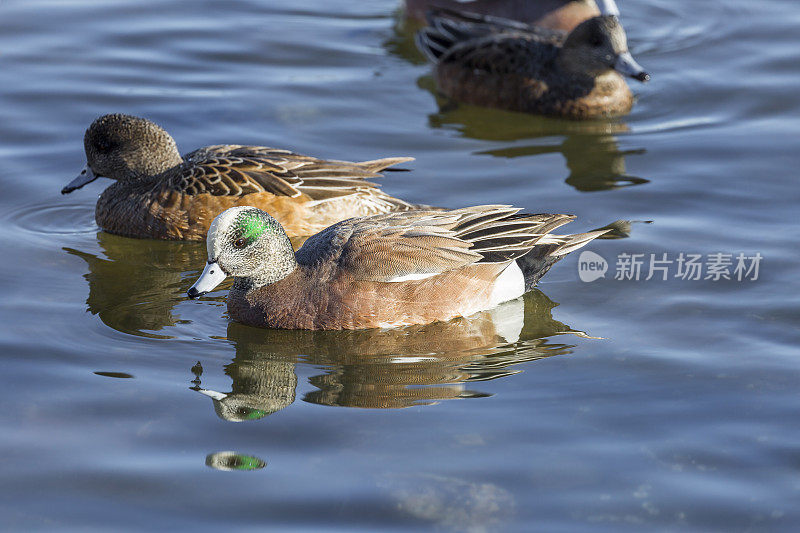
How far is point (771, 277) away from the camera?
7336mm

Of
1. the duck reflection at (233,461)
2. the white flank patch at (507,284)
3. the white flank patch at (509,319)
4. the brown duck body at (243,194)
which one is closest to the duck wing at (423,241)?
the white flank patch at (507,284)

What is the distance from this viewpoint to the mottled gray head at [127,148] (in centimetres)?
845

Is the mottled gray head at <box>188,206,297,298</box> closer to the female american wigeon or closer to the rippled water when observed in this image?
the rippled water

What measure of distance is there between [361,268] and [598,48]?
15.3ft

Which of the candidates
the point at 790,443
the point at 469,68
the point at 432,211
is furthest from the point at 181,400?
the point at 469,68

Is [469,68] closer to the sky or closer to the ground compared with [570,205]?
closer to the sky

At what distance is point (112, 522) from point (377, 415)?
1432 millimetres

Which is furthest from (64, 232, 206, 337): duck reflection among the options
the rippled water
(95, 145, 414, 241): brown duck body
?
(95, 145, 414, 241): brown duck body

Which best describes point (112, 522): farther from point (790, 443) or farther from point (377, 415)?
point (790, 443)

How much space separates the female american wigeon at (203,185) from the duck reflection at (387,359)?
1.45m

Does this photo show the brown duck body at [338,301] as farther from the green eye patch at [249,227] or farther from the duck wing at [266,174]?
the duck wing at [266,174]

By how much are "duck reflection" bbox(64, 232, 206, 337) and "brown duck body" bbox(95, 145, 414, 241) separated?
126mm

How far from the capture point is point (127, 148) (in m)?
8.45

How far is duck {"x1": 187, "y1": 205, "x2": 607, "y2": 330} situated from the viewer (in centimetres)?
671
